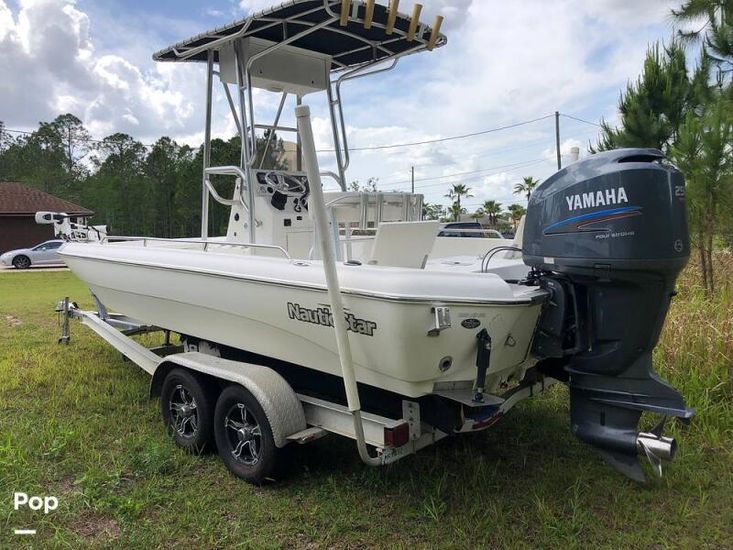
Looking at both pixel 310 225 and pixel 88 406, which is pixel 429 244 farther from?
pixel 88 406

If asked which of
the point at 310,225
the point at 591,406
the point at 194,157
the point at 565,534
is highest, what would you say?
the point at 194,157

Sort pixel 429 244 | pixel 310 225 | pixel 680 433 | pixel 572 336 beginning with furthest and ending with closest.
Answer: pixel 310 225 → pixel 680 433 → pixel 429 244 → pixel 572 336

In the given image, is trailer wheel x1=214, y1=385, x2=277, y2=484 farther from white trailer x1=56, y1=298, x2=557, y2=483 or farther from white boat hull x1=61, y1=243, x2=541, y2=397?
white boat hull x1=61, y1=243, x2=541, y2=397

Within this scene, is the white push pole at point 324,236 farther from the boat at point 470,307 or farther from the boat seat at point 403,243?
the boat seat at point 403,243

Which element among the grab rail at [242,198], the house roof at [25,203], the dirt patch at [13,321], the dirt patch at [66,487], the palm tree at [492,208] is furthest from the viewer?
the palm tree at [492,208]

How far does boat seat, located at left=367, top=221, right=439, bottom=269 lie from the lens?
3.35m

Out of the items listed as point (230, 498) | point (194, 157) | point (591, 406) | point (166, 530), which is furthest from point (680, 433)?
point (194, 157)

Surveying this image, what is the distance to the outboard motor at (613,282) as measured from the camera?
2461mm

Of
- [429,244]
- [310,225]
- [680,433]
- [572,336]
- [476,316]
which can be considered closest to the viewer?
[476,316]

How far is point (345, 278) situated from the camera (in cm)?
269

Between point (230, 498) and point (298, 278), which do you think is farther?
point (230, 498)

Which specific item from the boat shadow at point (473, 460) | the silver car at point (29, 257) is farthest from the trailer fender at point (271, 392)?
the silver car at point (29, 257)

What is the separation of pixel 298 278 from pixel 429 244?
106 centimetres

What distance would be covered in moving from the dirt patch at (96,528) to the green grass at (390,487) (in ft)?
0.03
